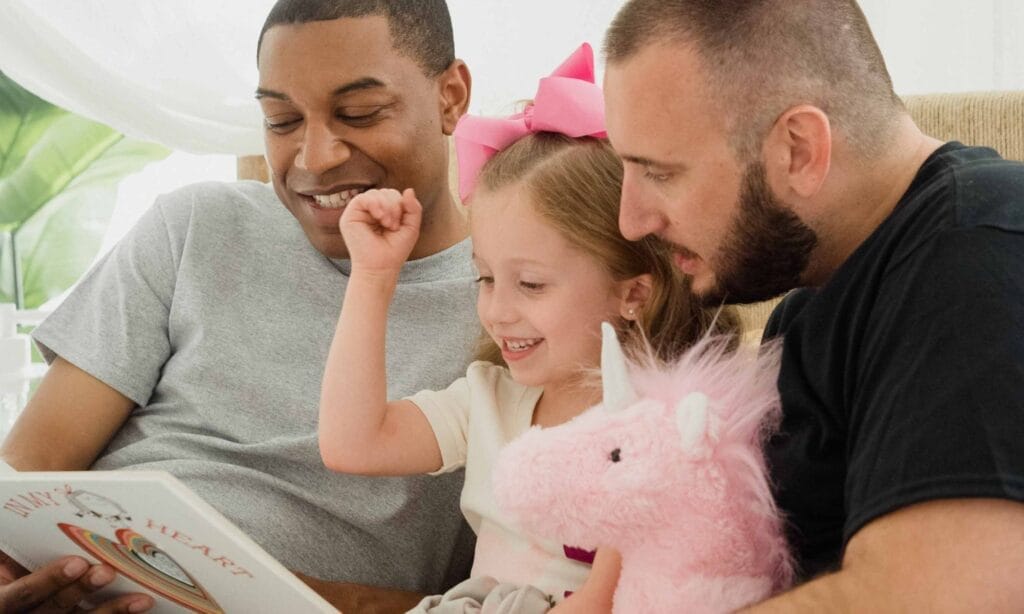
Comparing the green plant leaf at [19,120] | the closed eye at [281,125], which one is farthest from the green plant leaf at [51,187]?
the closed eye at [281,125]

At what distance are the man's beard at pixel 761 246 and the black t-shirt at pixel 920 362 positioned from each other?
0.05 m

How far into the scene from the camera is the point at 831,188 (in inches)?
40.1

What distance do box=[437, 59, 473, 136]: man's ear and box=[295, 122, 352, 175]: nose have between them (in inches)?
7.1

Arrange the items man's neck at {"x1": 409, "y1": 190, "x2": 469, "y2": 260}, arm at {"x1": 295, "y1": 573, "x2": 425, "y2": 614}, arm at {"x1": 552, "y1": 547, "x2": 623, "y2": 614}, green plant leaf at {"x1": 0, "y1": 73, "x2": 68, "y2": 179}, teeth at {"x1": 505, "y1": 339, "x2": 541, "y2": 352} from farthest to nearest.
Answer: green plant leaf at {"x1": 0, "y1": 73, "x2": 68, "y2": 179}, man's neck at {"x1": 409, "y1": 190, "x2": 469, "y2": 260}, arm at {"x1": 295, "y1": 573, "x2": 425, "y2": 614}, teeth at {"x1": 505, "y1": 339, "x2": 541, "y2": 352}, arm at {"x1": 552, "y1": 547, "x2": 623, "y2": 614}

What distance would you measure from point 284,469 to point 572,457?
0.62m

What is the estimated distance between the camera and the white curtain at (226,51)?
2.11 meters

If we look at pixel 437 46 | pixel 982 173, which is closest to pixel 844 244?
pixel 982 173

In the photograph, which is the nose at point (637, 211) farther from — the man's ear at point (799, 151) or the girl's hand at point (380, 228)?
the girl's hand at point (380, 228)

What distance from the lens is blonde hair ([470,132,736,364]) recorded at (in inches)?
49.9

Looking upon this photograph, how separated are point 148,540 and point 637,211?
0.56m

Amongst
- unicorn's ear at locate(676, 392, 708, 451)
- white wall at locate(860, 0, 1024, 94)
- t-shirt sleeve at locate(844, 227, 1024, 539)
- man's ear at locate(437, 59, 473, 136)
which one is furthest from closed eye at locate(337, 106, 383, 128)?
white wall at locate(860, 0, 1024, 94)

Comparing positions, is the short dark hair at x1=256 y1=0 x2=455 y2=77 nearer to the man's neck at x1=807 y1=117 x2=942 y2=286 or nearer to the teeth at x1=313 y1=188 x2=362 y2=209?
the teeth at x1=313 y1=188 x2=362 y2=209

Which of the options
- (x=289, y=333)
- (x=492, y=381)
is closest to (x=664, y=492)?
(x=492, y=381)

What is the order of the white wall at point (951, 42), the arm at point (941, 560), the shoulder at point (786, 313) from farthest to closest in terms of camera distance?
the white wall at point (951, 42) → the shoulder at point (786, 313) → the arm at point (941, 560)
